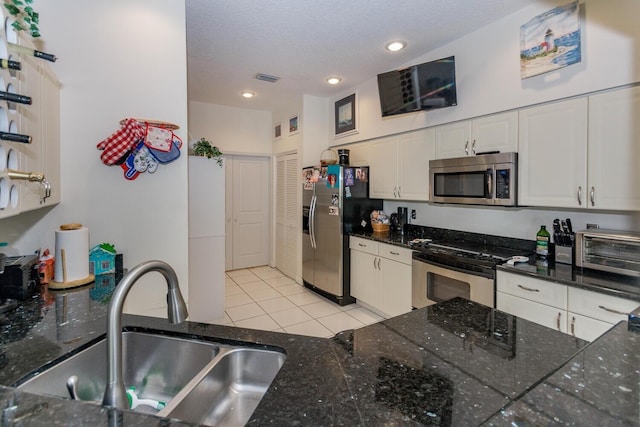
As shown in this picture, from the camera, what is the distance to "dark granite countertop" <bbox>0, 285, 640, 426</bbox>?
2.35 feet

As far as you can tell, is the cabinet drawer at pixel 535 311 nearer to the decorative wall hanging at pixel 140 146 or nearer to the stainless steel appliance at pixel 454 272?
the stainless steel appliance at pixel 454 272

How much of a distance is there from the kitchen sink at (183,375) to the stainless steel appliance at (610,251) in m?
2.13

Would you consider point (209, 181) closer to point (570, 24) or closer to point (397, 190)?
point (397, 190)

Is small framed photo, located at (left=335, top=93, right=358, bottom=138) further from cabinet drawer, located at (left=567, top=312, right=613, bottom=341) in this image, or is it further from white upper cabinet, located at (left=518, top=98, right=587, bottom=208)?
cabinet drawer, located at (left=567, top=312, right=613, bottom=341)

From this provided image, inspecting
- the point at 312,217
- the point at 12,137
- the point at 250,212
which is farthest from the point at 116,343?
the point at 250,212

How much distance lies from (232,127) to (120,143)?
11.5ft

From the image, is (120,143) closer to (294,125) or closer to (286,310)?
(286,310)

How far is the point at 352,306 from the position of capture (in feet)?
12.7

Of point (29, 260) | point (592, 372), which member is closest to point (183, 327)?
point (29, 260)

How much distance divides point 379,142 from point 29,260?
3.31 meters

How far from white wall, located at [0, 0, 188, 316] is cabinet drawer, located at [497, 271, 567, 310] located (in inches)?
90.3

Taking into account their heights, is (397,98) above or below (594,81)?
above

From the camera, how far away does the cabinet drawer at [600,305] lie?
5.65ft

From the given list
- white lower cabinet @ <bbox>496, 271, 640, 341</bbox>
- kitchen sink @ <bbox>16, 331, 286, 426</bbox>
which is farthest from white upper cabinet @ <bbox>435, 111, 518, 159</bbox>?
kitchen sink @ <bbox>16, 331, 286, 426</bbox>
